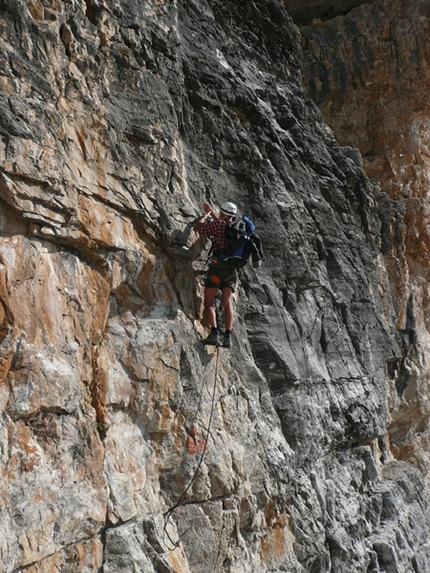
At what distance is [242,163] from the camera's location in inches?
361

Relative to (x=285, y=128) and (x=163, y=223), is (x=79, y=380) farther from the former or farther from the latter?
(x=285, y=128)

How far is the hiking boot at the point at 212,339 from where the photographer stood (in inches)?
280

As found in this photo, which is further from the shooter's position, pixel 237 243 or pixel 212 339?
pixel 237 243

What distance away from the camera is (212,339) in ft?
23.3

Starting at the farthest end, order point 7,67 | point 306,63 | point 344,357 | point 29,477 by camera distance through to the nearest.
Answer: point 306,63 → point 344,357 → point 7,67 → point 29,477

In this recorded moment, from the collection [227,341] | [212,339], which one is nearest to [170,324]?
[212,339]

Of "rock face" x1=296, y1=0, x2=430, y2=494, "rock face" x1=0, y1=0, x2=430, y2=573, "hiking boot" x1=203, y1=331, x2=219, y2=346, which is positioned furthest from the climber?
"rock face" x1=296, y1=0, x2=430, y2=494

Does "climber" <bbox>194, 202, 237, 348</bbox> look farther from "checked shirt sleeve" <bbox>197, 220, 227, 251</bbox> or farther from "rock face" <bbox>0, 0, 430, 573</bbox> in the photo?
"rock face" <bbox>0, 0, 430, 573</bbox>

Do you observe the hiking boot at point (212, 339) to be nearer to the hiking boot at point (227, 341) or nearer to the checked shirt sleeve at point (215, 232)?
the hiking boot at point (227, 341)

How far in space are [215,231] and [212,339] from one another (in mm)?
1450

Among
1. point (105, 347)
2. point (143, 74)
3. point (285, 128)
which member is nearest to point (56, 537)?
point (105, 347)

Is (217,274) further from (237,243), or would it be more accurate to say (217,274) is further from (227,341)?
(227,341)

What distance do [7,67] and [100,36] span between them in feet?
6.30

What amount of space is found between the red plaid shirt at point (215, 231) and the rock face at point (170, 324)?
0.30 metres
